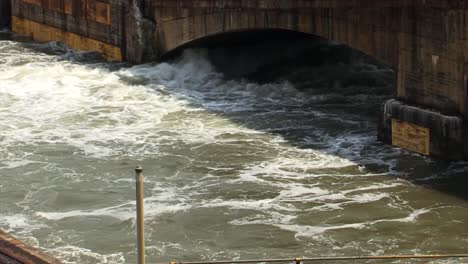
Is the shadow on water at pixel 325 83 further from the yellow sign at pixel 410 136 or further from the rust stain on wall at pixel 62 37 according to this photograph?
the rust stain on wall at pixel 62 37

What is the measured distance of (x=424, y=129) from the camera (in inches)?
1436

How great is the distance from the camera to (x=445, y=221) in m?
30.7

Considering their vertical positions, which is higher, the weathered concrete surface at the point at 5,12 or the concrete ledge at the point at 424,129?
the weathered concrete surface at the point at 5,12

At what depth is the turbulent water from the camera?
29531 mm

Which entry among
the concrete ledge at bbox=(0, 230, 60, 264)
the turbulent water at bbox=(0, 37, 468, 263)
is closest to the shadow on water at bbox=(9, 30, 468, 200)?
the turbulent water at bbox=(0, 37, 468, 263)

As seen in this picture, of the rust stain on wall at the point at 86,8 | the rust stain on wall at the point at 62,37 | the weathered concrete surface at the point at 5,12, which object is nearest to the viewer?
the rust stain on wall at the point at 86,8

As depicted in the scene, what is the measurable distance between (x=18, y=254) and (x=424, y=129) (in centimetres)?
1708

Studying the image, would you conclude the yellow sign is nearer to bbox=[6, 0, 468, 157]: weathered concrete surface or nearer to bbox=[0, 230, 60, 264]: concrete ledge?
bbox=[6, 0, 468, 157]: weathered concrete surface

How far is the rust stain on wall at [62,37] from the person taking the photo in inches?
2101

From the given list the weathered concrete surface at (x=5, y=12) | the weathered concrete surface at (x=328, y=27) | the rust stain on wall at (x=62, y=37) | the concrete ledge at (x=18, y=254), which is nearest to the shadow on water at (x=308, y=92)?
the rust stain on wall at (x=62, y=37)

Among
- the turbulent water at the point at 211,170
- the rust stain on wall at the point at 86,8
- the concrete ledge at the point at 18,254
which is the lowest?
the turbulent water at the point at 211,170

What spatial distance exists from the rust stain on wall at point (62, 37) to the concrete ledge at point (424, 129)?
18324 millimetres

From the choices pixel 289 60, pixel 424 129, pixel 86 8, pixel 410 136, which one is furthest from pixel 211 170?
pixel 86 8

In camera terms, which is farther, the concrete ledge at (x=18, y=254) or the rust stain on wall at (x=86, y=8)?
the rust stain on wall at (x=86, y=8)
